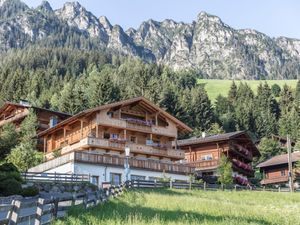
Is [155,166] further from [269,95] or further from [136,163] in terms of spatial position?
[269,95]

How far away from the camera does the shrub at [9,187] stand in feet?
89.8

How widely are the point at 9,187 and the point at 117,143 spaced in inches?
926

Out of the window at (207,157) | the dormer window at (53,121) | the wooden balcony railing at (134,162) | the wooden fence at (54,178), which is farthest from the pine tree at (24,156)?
the window at (207,157)

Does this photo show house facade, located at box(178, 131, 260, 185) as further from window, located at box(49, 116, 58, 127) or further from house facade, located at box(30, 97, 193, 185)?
window, located at box(49, 116, 58, 127)

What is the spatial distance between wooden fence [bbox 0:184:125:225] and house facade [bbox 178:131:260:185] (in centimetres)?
3982

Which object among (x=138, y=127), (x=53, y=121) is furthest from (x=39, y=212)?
(x=53, y=121)

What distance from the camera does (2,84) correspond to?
119312mm

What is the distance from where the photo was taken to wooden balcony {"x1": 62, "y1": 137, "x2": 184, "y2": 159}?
48.5m

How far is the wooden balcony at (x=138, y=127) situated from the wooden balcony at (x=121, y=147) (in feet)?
6.43

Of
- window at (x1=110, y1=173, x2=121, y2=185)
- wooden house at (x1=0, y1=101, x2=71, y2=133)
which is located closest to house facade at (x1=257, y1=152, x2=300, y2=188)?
wooden house at (x1=0, y1=101, x2=71, y2=133)

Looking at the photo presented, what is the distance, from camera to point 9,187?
2745cm

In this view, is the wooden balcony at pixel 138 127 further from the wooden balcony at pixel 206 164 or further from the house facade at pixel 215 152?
the house facade at pixel 215 152

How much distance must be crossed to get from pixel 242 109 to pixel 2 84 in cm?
5553

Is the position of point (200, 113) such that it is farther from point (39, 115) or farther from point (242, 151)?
point (39, 115)
